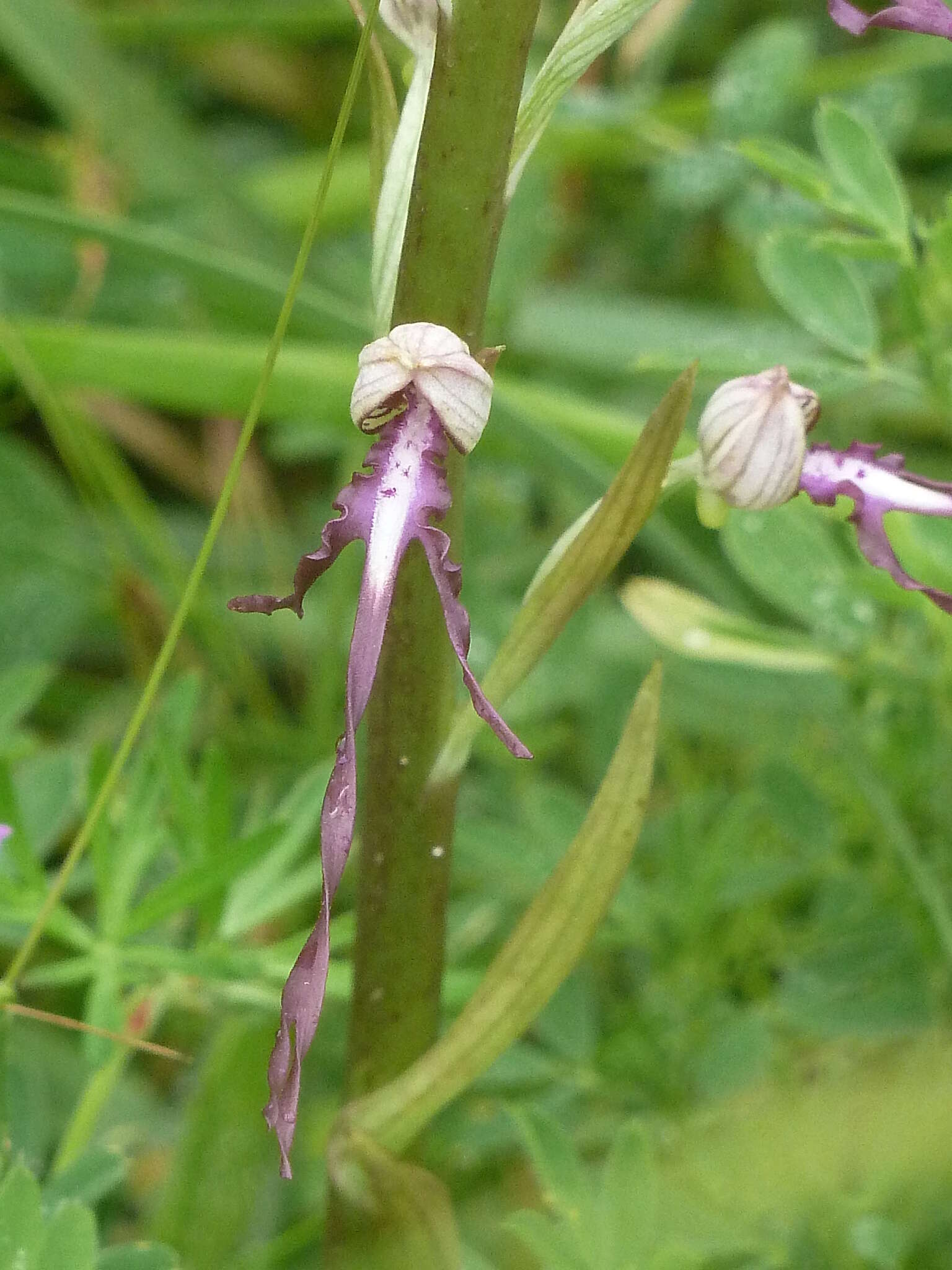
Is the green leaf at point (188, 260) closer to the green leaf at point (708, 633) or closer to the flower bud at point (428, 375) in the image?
the green leaf at point (708, 633)

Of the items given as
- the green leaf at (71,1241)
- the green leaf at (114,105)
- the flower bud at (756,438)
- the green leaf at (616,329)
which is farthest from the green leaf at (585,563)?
the green leaf at (114,105)

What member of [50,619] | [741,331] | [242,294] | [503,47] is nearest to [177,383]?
[242,294]

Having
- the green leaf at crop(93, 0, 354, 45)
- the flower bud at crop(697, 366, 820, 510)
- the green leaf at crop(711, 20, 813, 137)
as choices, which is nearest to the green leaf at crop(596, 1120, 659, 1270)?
the flower bud at crop(697, 366, 820, 510)

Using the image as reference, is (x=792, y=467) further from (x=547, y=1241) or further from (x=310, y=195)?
(x=310, y=195)

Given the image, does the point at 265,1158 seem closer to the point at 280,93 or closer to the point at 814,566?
the point at 814,566

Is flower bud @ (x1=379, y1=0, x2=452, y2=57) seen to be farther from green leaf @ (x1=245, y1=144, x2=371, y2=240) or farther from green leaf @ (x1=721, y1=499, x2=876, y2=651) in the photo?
green leaf @ (x1=245, y1=144, x2=371, y2=240)

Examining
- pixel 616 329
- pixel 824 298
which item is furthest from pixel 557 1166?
pixel 616 329
